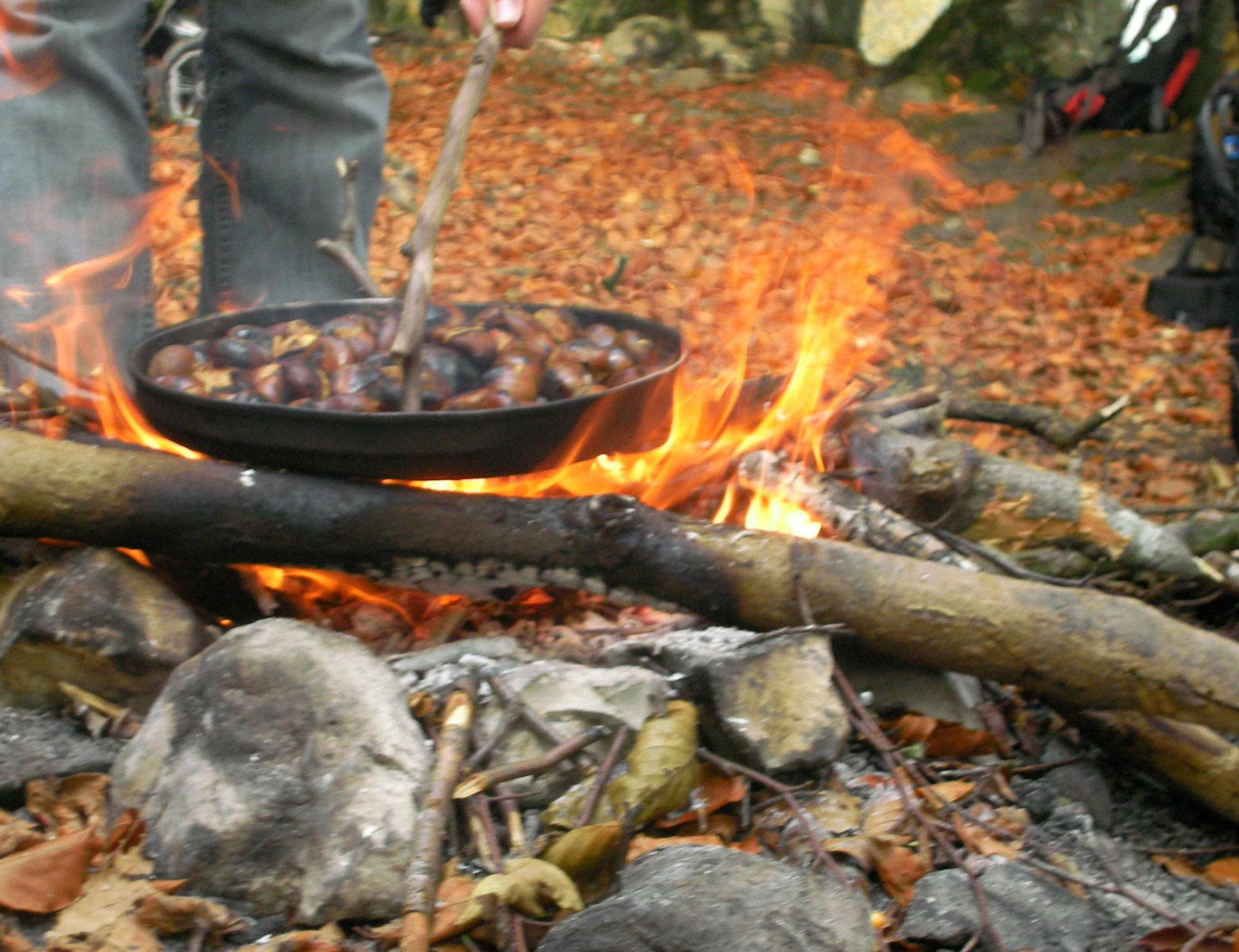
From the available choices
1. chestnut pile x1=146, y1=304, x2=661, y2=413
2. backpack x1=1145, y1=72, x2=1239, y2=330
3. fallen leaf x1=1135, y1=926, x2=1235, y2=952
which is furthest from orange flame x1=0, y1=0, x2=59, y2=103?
backpack x1=1145, y1=72, x2=1239, y2=330

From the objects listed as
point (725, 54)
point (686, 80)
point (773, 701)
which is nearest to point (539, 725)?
point (773, 701)

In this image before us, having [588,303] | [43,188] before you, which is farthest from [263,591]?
[588,303]

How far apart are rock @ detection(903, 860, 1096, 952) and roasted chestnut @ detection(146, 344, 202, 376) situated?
1.73 m

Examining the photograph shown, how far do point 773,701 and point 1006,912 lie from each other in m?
0.50

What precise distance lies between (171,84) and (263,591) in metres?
5.71

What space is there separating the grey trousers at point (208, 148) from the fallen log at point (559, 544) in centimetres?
102

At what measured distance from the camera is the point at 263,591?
249cm

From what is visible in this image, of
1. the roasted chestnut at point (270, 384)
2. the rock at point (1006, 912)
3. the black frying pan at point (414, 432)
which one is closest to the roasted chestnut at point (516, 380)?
the black frying pan at point (414, 432)

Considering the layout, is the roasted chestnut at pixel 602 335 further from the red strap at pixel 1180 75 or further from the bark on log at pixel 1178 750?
the red strap at pixel 1180 75

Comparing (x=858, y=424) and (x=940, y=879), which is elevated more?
(x=858, y=424)

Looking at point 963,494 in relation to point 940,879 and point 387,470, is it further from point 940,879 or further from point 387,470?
point 387,470

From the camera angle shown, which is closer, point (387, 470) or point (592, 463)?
point (387, 470)

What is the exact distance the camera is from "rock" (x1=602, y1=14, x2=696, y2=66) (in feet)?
30.0

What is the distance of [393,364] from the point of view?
236 cm
